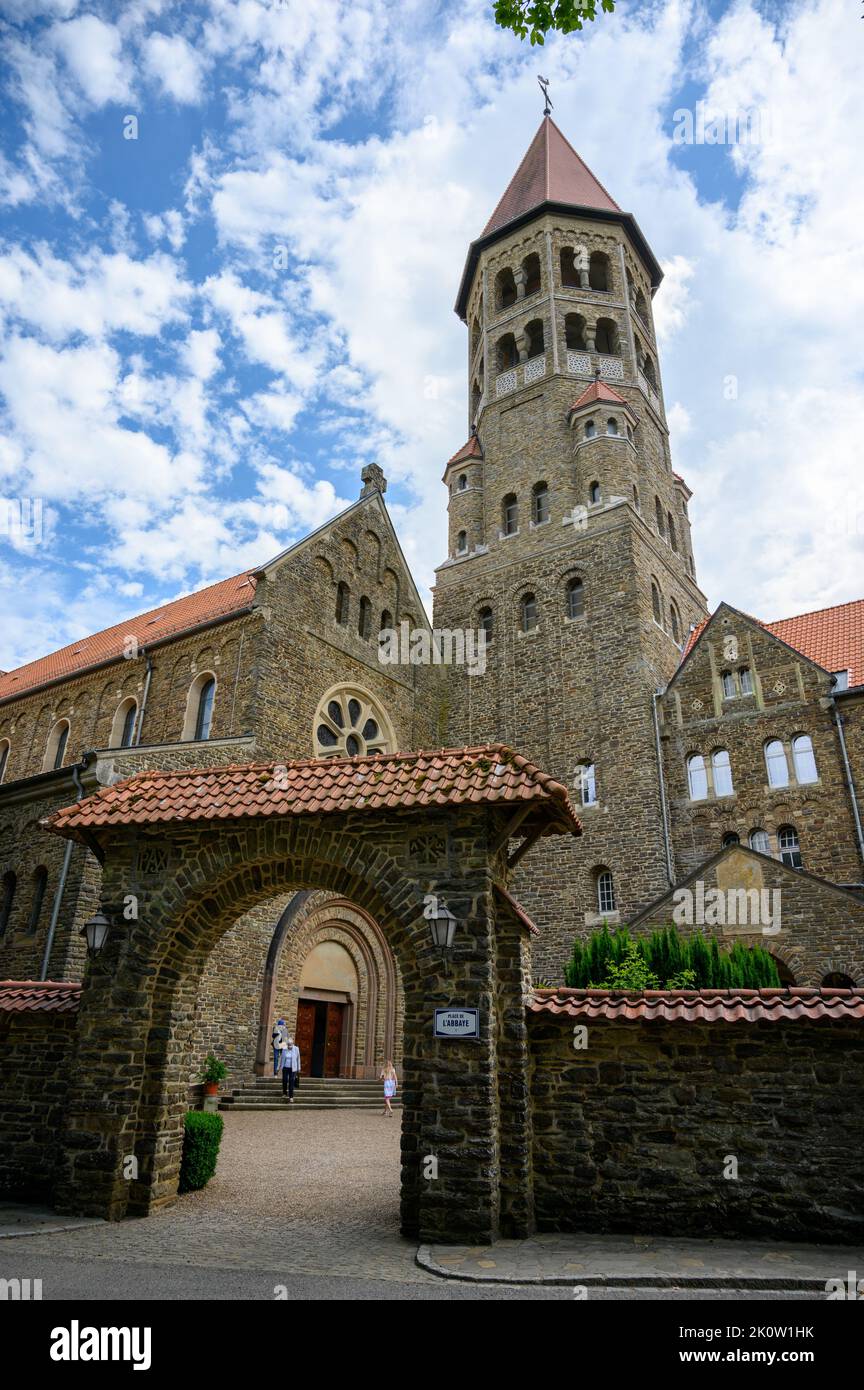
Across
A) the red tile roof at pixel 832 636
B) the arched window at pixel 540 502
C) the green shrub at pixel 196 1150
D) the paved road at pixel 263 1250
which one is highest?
the arched window at pixel 540 502

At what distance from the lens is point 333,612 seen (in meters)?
24.5

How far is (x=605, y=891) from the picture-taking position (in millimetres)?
23422

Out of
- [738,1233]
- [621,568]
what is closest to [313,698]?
[621,568]

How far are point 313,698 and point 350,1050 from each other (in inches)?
352

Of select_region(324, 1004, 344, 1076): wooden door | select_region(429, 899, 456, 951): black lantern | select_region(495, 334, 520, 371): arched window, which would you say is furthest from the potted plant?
select_region(495, 334, 520, 371): arched window

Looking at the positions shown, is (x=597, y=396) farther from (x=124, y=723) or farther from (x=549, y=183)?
(x=124, y=723)

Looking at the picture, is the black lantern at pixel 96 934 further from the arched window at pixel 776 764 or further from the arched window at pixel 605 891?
the arched window at pixel 776 764

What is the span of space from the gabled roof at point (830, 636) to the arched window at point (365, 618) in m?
9.53

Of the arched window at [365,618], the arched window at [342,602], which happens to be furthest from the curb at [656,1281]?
the arched window at [365,618]

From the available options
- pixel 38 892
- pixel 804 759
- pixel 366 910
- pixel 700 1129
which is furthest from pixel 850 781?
pixel 38 892

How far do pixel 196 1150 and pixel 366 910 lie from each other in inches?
143

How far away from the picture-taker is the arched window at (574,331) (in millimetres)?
32000

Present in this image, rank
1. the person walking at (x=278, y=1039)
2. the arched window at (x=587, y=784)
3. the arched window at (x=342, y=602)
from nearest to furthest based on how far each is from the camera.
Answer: the person walking at (x=278, y=1039) < the arched window at (x=587, y=784) < the arched window at (x=342, y=602)
